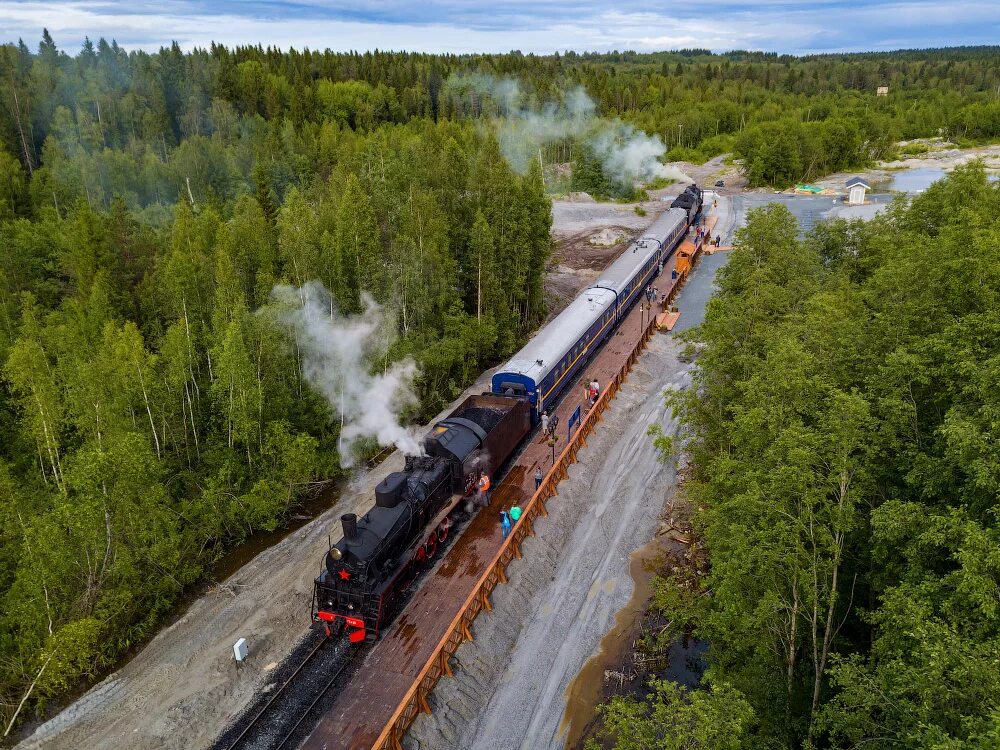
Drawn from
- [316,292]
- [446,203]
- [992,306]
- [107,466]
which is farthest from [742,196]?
[107,466]

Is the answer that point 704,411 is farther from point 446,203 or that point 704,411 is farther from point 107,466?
point 446,203

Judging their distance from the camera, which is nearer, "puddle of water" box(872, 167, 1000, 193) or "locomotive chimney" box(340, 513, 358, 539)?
"locomotive chimney" box(340, 513, 358, 539)

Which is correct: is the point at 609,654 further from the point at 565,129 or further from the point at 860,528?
the point at 565,129

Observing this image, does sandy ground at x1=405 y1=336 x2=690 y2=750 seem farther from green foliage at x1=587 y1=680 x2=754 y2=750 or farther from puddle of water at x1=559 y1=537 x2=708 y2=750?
green foliage at x1=587 y1=680 x2=754 y2=750

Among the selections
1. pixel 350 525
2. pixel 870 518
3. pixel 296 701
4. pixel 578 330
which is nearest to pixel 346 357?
pixel 578 330

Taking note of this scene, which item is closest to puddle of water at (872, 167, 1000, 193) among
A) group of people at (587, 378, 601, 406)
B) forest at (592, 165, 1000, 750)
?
group of people at (587, 378, 601, 406)

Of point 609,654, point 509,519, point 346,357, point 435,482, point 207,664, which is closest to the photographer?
point 207,664
